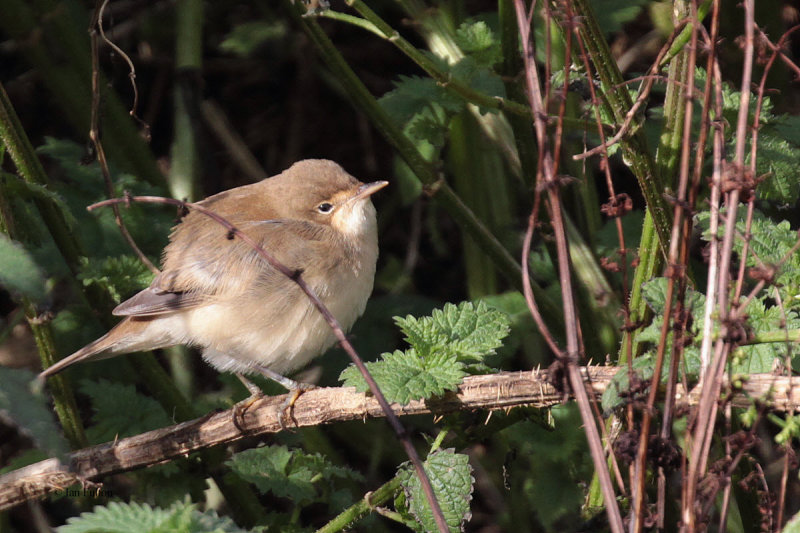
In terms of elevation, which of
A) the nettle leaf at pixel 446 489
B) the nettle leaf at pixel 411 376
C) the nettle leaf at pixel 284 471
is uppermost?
the nettle leaf at pixel 411 376

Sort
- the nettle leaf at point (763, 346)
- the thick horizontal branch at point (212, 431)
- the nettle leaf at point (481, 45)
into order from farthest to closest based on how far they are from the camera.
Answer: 1. the nettle leaf at point (481, 45)
2. the thick horizontal branch at point (212, 431)
3. the nettle leaf at point (763, 346)

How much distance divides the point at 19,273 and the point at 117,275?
1093mm

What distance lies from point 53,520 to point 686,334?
3.43 meters

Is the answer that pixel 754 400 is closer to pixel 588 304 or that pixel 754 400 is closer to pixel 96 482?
pixel 588 304

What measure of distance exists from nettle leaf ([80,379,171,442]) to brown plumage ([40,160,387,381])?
15cm

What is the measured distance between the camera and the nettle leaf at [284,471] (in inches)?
110

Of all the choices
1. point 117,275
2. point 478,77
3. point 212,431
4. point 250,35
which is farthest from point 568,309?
point 250,35

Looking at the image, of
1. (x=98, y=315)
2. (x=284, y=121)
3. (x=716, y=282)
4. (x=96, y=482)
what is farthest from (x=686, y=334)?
(x=284, y=121)

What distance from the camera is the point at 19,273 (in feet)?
6.52

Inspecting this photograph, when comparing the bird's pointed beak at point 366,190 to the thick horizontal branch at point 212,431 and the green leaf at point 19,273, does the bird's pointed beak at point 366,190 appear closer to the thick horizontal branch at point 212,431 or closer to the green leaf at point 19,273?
the thick horizontal branch at point 212,431

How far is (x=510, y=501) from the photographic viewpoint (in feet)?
12.4

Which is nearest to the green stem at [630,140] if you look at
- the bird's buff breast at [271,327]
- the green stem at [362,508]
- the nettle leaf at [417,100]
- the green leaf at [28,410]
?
the nettle leaf at [417,100]

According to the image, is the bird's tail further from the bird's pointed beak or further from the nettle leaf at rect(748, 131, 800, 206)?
the nettle leaf at rect(748, 131, 800, 206)

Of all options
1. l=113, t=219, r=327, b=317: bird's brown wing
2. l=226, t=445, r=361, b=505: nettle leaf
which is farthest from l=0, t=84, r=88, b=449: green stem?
l=226, t=445, r=361, b=505: nettle leaf
